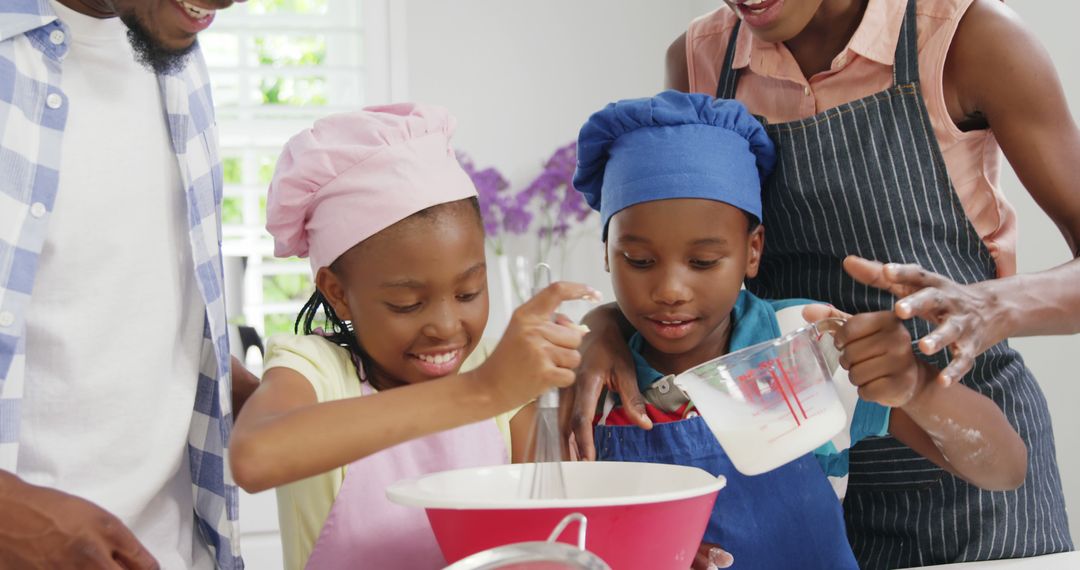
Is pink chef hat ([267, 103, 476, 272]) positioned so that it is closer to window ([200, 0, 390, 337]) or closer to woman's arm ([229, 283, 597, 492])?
woman's arm ([229, 283, 597, 492])

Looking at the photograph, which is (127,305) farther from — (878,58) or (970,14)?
(970,14)

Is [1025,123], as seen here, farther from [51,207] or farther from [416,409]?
[51,207]

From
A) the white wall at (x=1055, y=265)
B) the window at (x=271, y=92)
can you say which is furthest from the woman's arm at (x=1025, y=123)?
the window at (x=271, y=92)

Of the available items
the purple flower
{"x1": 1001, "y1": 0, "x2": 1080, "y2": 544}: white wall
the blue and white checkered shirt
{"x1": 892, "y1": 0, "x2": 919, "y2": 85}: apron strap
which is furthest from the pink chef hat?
the purple flower

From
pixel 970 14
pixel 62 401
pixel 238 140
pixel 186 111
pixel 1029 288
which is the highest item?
pixel 970 14

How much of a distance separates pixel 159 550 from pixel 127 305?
0.93 feet

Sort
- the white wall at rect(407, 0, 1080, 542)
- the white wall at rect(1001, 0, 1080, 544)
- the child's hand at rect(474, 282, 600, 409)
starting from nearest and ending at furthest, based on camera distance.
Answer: the child's hand at rect(474, 282, 600, 409), the white wall at rect(1001, 0, 1080, 544), the white wall at rect(407, 0, 1080, 542)

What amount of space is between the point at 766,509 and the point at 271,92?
2554 millimetres

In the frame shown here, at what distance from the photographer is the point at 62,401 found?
3.53 ft

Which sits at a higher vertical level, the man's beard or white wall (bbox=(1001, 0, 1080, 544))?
the man's beard

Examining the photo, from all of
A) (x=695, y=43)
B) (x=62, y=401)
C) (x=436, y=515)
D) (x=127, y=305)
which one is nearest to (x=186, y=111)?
(x=127, y=305)

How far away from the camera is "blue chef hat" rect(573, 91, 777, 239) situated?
4.38 feet

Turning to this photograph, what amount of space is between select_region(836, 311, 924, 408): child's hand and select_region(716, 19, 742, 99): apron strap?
0.55m

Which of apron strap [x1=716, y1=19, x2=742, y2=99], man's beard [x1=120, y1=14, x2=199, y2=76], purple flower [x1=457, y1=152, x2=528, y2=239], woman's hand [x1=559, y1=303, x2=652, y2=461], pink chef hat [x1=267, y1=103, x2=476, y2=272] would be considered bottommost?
purple flower [x1=457, y1=152, x2=528, y2=239]
